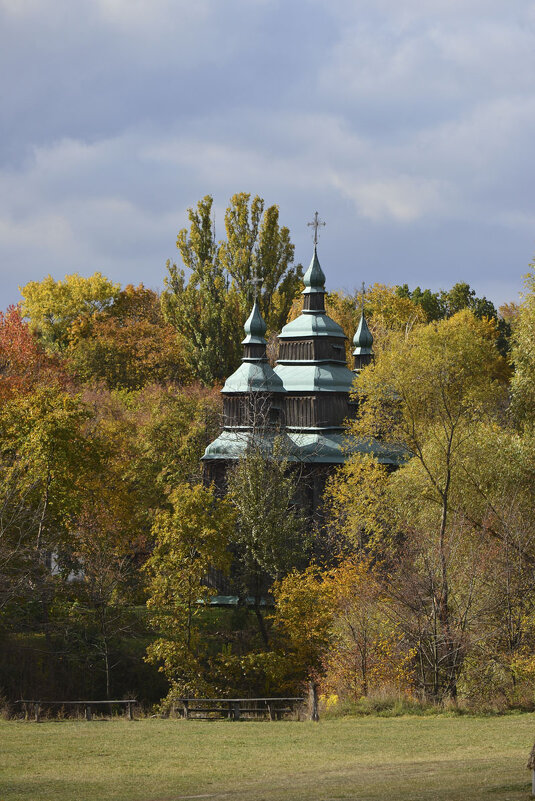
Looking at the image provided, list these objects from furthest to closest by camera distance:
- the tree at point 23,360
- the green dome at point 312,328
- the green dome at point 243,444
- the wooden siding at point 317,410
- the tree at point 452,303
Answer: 1. the tree at point 452,303
2. the tree at point 23,360
3. the green dome at point 312,328
4. the wooden siding at point 317,410
5. the green dome at point 243,444

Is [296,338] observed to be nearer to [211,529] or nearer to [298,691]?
[211,529]

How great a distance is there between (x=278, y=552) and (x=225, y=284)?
31732mm

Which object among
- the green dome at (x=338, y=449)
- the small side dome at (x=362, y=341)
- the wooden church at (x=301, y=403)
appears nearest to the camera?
the wooden church at (x=301, y=403)

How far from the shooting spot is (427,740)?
894 inches

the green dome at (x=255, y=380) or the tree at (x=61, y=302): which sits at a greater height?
the tree at (x=61, y=302)

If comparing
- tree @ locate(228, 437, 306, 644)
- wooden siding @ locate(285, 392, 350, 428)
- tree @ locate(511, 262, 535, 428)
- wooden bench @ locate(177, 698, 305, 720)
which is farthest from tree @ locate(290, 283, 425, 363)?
wooden bench @ locate(177, 698, 305, 720)

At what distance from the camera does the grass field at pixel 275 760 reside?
16797 mm

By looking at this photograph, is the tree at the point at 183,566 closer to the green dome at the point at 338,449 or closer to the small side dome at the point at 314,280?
the green dome at the point at 338,449

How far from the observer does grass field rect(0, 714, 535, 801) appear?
55.1 feet

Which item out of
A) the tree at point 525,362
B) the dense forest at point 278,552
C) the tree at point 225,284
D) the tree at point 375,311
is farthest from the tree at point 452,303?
the tree at point 525,362

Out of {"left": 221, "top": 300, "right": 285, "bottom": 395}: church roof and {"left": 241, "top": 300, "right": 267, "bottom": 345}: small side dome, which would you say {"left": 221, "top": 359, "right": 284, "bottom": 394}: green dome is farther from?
{"left": 241, "top": 300, "right": 267, "bottom": 345}: small side dome

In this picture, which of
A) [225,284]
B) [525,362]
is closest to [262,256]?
[225,284]

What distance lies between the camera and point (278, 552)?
42.4 m

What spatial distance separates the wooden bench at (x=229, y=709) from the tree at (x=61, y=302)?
42.5 m
